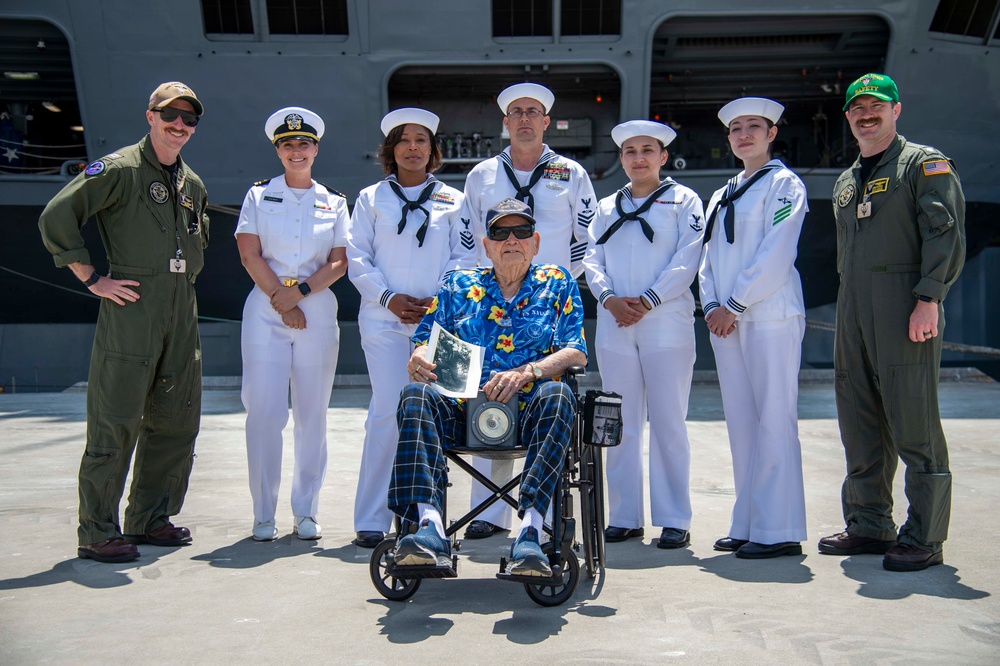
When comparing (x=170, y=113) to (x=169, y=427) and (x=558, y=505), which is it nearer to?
(x=169, y=427)

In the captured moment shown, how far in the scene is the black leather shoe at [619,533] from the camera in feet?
14.5

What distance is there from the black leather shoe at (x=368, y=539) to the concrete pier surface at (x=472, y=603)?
46 millimetres

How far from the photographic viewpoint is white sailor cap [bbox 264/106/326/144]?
4523mm

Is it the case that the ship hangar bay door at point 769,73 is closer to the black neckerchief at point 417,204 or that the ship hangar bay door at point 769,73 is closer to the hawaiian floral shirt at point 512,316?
the black neckerchief at point 417,204

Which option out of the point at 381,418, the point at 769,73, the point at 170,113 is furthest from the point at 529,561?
the point at 769,73

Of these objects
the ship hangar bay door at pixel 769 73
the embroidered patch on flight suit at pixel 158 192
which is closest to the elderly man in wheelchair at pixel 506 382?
the embroidered patch on flight suit at pixel 158 192

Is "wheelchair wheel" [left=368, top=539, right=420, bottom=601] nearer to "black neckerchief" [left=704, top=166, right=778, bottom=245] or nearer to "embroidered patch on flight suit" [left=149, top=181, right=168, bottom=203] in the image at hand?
"embroidered patch on flight suit" [left=149, top=181, right=168, bottom=203]

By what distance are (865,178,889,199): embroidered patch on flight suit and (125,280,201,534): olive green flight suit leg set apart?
116 inches

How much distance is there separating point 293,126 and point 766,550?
2.83m

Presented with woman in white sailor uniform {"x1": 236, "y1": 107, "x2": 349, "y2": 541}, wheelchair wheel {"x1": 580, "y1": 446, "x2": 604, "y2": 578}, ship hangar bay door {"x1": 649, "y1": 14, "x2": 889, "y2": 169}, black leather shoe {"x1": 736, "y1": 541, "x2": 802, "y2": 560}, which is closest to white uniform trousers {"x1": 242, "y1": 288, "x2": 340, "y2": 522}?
woman in white sailor uniform {"x1": 236, "y1": 107, "x2": 349, "y2": 541}

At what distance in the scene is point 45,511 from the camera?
16.1 feet

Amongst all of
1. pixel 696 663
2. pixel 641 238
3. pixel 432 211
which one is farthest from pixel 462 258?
pixel 696 663

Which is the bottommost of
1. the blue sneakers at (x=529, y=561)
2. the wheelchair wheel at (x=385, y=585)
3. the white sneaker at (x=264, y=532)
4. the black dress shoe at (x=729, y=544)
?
the black dress shoe at (x=729, y=544)

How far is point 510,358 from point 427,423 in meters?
0.48
